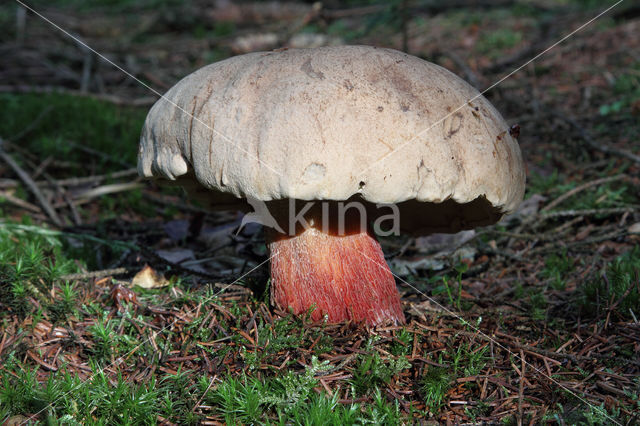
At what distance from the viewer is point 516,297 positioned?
227cm

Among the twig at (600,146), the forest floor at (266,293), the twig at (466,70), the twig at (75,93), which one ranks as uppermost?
the twig at (466,70)

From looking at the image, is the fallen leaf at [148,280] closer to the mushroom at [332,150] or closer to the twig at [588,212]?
the mushroom at [332,150]

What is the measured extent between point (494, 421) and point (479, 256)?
1354 millimetres

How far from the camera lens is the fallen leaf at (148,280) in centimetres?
217

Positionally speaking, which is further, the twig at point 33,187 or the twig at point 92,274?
the twig at point 33,187

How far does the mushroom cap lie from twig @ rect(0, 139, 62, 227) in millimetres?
1530

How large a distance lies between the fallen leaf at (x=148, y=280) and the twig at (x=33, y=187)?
102 cm

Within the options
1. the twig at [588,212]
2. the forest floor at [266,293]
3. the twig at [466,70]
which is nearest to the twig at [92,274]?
the forest floor at [266,293]

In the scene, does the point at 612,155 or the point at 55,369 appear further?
the point at 612,155

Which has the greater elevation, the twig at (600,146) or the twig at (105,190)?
the twig at (600,146)

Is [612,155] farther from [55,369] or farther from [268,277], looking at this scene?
[55,369]

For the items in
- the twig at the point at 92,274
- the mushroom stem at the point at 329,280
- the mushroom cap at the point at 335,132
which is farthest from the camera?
the twig at the point at 92,274

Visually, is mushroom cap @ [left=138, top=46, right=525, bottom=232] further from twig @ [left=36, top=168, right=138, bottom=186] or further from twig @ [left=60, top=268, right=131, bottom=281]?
twig @ [left=36, top=168, right=138, bottom=186]

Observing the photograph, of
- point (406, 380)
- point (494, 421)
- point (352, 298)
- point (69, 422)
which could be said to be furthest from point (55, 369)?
point (494, 421)
